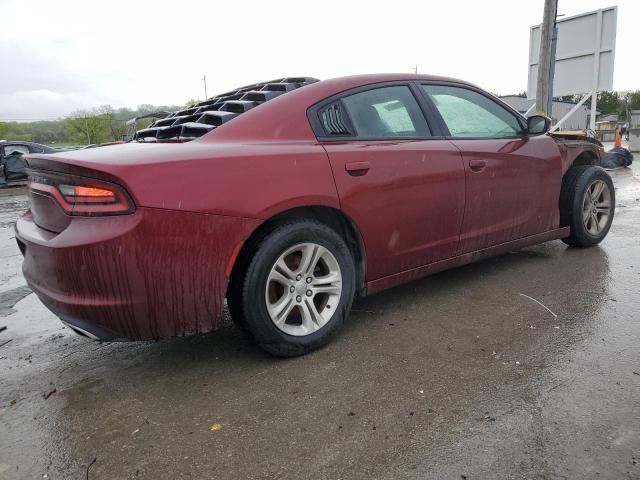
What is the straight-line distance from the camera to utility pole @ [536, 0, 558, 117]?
1222 cm

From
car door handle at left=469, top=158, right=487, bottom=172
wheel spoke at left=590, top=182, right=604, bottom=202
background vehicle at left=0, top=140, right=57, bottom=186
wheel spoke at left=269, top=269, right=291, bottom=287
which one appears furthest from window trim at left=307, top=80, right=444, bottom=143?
background vehicle at left=0, top=140, right=57, bottom=186

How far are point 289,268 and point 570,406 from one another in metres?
1.51

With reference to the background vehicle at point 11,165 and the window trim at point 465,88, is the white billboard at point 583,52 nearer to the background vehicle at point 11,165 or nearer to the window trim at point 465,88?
the window trim at point 465,88

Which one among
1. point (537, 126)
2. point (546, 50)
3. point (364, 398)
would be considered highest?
point (546, 50)

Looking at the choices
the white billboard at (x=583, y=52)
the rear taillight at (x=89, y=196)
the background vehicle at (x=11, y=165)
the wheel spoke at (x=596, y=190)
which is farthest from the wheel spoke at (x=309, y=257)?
the white billboard at (x=583, y=52)

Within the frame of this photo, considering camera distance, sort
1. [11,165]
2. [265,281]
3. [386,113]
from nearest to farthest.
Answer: [265,281], [386,113], [11,165]

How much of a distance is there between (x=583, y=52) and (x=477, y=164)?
1479cm

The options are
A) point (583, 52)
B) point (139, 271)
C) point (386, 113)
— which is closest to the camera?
point (139, 271)

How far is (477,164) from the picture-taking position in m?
3.51

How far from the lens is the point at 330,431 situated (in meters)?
2.10

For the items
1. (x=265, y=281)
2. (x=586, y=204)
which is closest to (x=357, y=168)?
(x=265, y=281)

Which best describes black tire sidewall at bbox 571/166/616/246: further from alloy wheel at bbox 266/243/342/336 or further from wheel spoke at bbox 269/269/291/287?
wheel spoke at bbox 269/269/291/287

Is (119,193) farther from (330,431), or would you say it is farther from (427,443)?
(427,443)

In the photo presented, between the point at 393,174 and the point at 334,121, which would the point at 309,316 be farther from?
the point at 334,121
